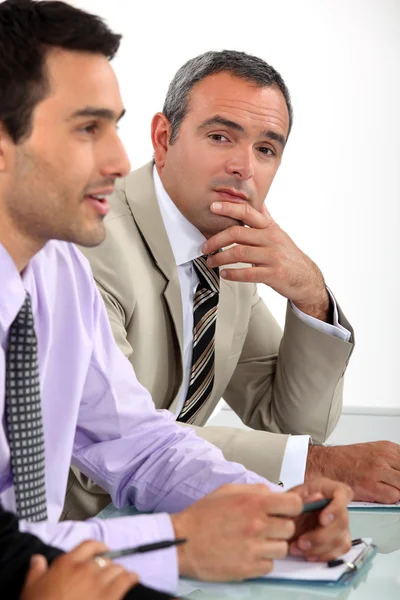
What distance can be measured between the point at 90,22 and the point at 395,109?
350 cm

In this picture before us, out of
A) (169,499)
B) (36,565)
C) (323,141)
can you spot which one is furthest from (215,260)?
(323,141)

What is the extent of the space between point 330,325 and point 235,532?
3.39 feet

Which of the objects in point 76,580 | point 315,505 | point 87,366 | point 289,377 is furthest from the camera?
point 289,377

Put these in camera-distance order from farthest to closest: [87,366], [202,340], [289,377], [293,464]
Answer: [289,377] < [202,340] < [293,464] < [87,366]

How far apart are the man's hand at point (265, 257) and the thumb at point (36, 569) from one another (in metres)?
1.08

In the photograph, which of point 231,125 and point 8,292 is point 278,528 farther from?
point 231,125

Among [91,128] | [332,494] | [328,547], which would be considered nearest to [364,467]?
[332,494]

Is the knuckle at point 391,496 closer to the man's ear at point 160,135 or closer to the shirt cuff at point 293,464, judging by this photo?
the shirt cuff at point 293,464

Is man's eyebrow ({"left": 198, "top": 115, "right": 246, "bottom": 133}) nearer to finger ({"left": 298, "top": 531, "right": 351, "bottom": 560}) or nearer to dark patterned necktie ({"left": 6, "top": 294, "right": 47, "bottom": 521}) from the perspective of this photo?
dark patterned necktie ({"left": 6, "top": 294, "right": 47, "bottom": 521})

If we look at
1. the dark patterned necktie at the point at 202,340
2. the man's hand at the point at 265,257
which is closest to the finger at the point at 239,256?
the man's hand at the point at 265,257

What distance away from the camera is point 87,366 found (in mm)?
1568

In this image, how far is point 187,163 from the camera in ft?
7.39

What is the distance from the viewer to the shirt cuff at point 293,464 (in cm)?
182

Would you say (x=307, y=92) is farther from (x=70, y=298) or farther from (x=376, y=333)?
(x=70, y=298)
